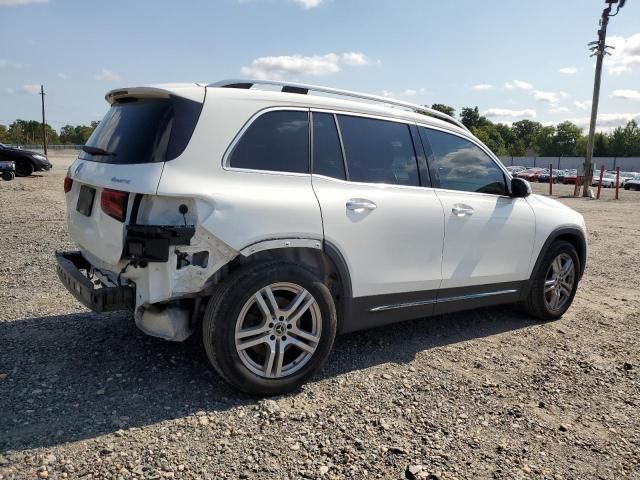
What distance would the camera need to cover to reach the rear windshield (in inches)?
126

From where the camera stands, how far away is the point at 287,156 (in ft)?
11.7

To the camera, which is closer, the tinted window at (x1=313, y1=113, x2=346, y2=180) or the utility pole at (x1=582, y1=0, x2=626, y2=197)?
the tinted window at (x1=313, y1=113, x2=346, y2=180)

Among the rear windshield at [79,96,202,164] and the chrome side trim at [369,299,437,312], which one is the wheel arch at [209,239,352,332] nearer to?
the chrome side trim at [369,299,437,312]

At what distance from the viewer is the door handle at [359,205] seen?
3684 mm

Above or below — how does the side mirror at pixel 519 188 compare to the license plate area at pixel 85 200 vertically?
above

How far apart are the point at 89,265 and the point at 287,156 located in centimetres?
164

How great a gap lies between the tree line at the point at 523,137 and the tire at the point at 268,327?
85.9 meters

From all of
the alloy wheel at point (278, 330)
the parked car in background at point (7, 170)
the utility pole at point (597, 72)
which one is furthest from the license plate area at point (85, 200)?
the utility pole at point (597, 72)

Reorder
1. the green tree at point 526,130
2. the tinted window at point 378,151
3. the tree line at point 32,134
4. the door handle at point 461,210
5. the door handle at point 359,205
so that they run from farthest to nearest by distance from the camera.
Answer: the green tree at point 526,130
the tree line at point 32,134
the door handle at point 461,210
the tinted window at point 378,151
the door handle at point 359,205

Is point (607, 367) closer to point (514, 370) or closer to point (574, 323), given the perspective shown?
point (514, 370)

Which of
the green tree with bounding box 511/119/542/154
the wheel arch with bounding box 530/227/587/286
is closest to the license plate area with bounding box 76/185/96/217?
the wheel arch with bounding box 530/227/587/286

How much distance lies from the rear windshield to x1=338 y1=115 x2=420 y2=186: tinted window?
1134 mm

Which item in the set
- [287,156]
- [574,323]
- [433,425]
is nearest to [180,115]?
[287,156]

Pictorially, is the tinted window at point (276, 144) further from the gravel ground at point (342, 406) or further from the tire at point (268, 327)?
the gravel ground at point (342, 406)
